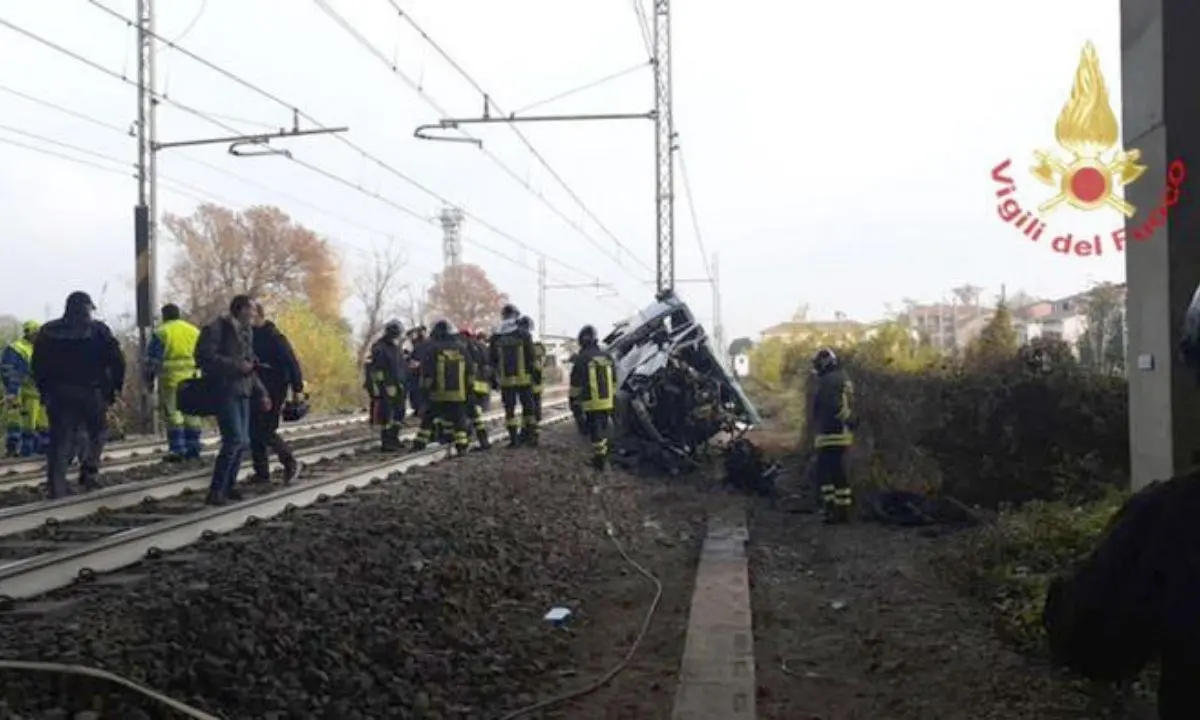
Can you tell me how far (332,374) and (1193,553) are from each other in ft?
121

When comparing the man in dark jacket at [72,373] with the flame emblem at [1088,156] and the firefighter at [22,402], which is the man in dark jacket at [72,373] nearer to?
the firefighter at [22,402]

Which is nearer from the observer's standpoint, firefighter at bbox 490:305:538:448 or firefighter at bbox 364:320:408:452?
firefighter at bbox 490:305:538:448

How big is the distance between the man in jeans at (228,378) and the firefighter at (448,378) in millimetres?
4890

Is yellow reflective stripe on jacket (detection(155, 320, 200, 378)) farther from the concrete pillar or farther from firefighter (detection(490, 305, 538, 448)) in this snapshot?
the concrete pillar

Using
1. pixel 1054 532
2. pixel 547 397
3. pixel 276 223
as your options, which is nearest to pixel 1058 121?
pixel 1054 532

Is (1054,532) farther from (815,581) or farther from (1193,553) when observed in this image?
(1193,553)

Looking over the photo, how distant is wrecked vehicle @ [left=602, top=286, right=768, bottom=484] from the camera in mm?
17109

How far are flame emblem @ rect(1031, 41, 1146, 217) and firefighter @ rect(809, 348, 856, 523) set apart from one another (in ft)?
14.0

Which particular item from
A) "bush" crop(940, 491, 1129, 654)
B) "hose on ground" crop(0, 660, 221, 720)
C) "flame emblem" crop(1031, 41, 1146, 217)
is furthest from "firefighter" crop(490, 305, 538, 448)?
"hose on ground" crop(0, 660, 221, 720)

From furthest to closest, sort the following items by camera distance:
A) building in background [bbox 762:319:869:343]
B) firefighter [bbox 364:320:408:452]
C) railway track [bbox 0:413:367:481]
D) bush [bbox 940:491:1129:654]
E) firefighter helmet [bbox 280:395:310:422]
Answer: building in background [bbox 762:319:869:343] < firefighter [bbox 364:320:408:452] < railway track [bbox 0:413:367:481] < firefighter helmet [bbox 280:395:310:422] < bush [bbox 940:491:1129:654]

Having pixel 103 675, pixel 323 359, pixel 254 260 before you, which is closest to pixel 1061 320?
pixel 103 675

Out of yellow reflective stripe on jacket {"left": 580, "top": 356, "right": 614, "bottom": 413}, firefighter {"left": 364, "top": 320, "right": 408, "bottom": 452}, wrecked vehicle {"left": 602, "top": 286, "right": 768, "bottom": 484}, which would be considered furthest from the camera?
wrecked vehicle {"left": 602, "top": 286, "right": 768, "bottom": 484}

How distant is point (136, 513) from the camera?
9.81 metres

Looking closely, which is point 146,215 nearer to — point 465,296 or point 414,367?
point 414,367
